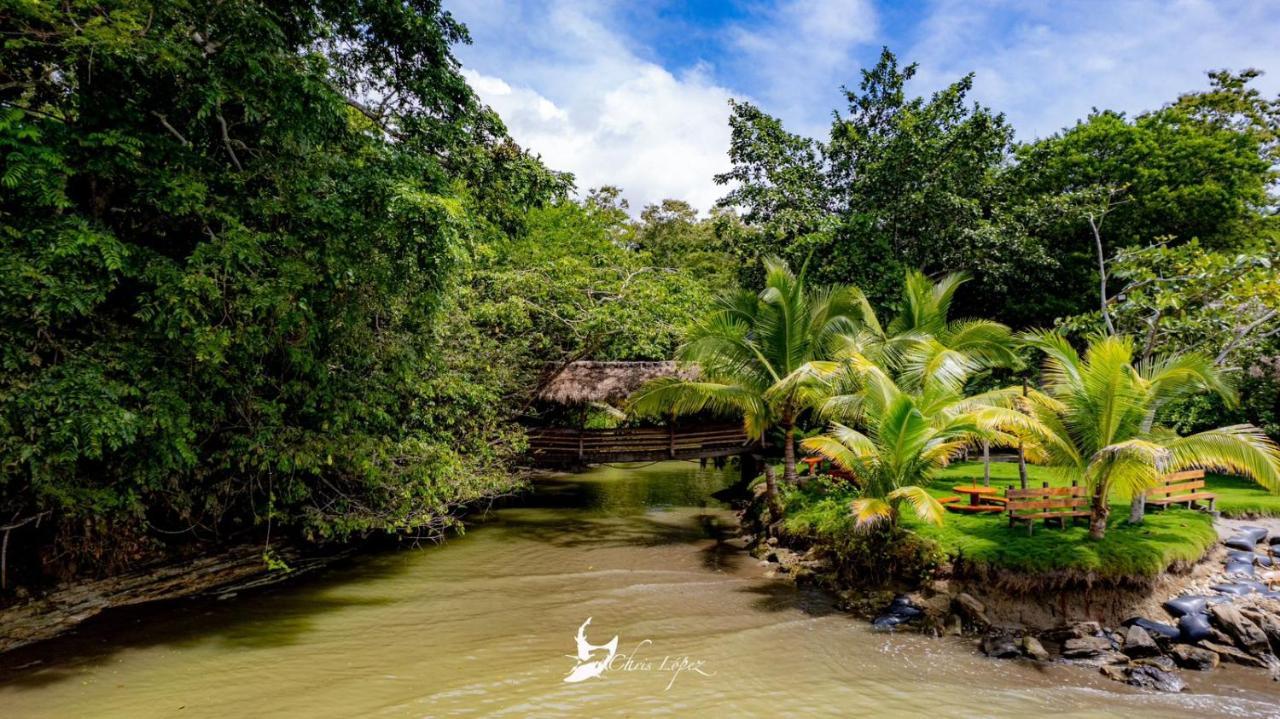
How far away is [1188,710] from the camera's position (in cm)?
582

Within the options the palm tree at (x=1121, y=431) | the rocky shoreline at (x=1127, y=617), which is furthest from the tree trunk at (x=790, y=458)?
the palm tree at (x=1121, y=431)

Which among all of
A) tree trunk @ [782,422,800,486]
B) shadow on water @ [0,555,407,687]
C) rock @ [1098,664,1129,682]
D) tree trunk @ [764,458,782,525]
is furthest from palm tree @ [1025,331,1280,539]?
shadow on water @ [0,555,407,687]

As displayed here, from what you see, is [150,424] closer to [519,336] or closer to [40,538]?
[40,538]

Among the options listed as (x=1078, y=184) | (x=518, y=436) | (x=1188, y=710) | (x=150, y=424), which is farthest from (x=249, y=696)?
(x=1078, y=184)

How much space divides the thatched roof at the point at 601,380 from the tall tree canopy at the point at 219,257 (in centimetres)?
519

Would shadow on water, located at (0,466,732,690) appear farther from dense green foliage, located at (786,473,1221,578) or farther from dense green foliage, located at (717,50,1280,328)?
dense green foliage, located at (717,50,1280,328)

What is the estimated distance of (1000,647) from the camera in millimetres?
7039

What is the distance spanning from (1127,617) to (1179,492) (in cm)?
367

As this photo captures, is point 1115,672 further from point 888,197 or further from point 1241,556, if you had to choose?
point 888,197

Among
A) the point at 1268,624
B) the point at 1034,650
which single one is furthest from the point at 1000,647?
the point at 1268,624

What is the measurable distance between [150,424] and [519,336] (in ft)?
25.9

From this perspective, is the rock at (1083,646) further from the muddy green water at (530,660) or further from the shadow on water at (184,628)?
the shadow on water at (184,628)

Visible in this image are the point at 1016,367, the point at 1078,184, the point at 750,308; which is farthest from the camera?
the point at 1078,184

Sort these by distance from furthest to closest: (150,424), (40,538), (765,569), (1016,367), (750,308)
Answer: (1016,367)
(750,308)
(765,569)
(40,538)
(150,424)
